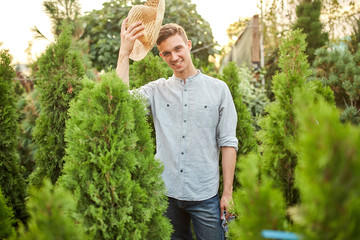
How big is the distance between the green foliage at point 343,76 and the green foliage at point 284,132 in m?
3.51

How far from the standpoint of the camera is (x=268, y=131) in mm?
1627

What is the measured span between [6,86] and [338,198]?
4.43m

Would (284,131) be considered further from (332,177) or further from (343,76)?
(343,76)

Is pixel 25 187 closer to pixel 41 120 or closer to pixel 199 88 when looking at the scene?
pixel 41 120

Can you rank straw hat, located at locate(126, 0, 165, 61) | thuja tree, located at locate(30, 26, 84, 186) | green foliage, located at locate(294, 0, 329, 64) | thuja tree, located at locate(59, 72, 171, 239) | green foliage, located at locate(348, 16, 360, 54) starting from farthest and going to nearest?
1. green foliage, located at locate(294, 0, 329, 64)
2. green foliage, located at locate(348, 16, 360, 54)
3. thuja tree, located at locate(30, 26, 84, 186)
4. straw hat, located at locate(126, 0, 165, 61)
5. thuja tree, located at locate(59, 72, 171, 239)

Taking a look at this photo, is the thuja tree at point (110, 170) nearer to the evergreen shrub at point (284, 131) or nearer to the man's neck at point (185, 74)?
the evergreen shrub at point (284, 131)

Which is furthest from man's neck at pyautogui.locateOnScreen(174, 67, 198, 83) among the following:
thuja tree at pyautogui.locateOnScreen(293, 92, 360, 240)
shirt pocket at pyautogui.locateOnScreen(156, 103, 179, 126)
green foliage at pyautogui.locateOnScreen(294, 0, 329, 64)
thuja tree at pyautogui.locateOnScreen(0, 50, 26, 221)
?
green foliage at pyautogui.locateOnScreen(294, 0, 329, 64)

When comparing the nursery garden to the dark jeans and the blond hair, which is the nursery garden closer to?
the dark jeans

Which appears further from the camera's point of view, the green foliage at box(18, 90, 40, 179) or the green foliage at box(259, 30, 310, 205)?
the green foliage at box(18, 90, 40, 179)

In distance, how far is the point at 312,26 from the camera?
6.27m

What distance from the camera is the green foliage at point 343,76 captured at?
4.73m

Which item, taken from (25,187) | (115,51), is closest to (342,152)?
(25,187)

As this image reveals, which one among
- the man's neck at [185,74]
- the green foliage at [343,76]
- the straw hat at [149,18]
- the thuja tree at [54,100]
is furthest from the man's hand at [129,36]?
the green foliage at [343,76]

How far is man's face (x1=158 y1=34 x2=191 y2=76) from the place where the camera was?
2.53 m
